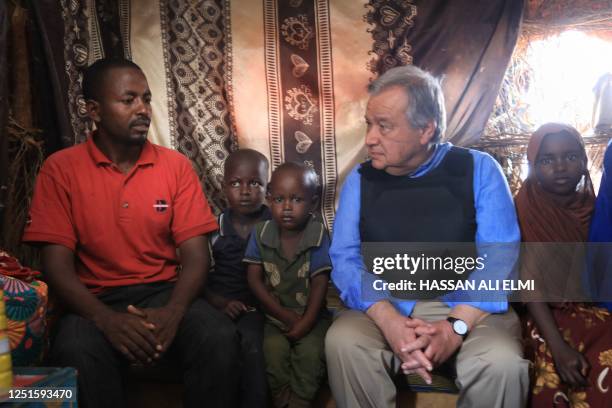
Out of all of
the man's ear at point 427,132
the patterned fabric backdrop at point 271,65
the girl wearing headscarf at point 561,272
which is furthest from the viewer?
the patterned fabric backdrop at point 271,65

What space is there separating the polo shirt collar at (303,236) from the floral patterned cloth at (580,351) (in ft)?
3.01

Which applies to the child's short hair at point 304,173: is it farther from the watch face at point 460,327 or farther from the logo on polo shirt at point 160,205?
the watch face at point 460,327

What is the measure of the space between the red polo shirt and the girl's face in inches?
54.5

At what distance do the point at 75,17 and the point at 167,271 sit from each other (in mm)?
1579

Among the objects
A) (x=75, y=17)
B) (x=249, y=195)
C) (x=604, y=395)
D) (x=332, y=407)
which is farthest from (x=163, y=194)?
(x=604, y=395)

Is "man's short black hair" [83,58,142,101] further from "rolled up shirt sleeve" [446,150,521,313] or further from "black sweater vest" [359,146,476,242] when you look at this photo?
"rolled up shirt sleeve" [446,150,521,313]

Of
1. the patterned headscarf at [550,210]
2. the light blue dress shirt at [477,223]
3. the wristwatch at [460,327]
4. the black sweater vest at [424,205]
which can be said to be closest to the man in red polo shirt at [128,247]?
the light blue dress shirt at [477,223]

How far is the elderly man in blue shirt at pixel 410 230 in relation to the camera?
201 centimetres

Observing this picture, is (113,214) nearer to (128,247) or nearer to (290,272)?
(128,247)

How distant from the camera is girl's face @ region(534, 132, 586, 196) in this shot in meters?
2.35

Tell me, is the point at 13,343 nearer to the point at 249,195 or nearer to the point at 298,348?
the point at 298,348

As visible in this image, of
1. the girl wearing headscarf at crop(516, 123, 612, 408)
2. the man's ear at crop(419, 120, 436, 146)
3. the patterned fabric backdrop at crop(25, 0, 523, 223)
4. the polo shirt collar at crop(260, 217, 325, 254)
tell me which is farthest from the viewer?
the patterned fabric backdrop at crop(25, 0, 523, 223)

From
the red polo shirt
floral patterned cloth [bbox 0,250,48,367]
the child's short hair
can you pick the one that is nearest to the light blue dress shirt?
the child's short hair

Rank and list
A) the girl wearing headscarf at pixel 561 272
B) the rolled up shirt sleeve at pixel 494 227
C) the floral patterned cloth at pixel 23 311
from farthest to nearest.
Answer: the rolled up shirt sleeve at pixel 494 227, the girl wearing headscarf at pixel 561 272, the floral patterned cloth at pixel 23 311
